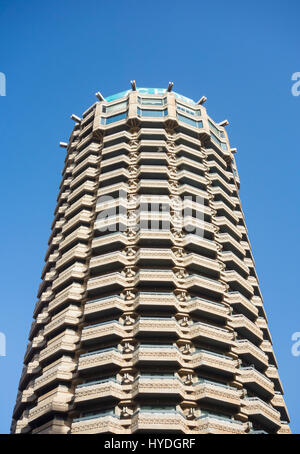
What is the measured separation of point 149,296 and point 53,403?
11.9 metres

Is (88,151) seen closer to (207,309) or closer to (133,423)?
(207,309)

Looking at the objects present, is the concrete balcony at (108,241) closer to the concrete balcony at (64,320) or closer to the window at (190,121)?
the concrete balcony at (64,320)

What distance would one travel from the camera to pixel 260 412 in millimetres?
44344

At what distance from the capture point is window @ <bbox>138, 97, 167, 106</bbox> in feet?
216

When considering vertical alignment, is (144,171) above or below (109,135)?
below

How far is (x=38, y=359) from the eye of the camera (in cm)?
4944

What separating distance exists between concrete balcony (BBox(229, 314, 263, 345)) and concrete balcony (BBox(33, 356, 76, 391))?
1546 cm

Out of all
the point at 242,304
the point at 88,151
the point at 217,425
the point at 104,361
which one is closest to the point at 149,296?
the point at 104,361

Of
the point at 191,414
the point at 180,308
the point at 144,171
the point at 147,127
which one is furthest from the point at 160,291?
the point at 147,127

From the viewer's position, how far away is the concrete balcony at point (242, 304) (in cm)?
5188

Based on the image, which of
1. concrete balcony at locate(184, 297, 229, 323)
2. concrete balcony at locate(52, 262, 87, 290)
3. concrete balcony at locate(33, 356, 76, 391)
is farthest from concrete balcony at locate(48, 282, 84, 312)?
concrete balcony at locate(184, 297, 229, 323)
